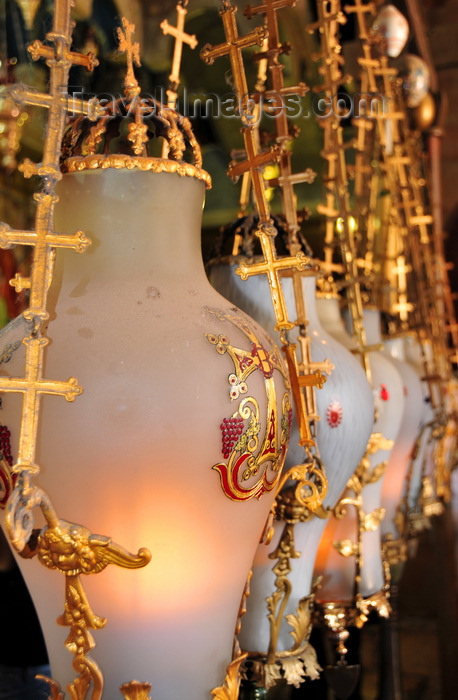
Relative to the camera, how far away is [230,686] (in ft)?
2.54

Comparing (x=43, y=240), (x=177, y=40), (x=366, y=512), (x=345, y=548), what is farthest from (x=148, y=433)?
(x=366, y=512)

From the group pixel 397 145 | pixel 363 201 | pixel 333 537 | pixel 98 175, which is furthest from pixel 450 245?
pixel 98 175

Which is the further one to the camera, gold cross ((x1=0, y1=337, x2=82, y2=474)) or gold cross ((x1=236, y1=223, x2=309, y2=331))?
gold cross ((x1=236, y1=223, x2=309, y2=331))

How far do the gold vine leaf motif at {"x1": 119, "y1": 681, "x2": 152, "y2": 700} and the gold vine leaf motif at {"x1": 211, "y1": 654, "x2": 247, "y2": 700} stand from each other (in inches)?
3.0

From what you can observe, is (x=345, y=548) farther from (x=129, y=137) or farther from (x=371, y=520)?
(x=129, y=137)

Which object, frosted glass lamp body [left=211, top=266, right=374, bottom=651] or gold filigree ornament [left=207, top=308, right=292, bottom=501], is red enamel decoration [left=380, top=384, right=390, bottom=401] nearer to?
frosted glass lamp body [left=211, top=266, right=374, bottom=651]

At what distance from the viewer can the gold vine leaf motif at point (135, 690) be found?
2.32ft

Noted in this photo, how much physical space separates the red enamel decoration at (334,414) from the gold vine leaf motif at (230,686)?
1.30 feet

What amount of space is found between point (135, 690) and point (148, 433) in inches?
9.1

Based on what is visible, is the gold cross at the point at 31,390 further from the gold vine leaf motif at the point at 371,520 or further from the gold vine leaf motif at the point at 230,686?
the gold vine leaf motif at the point at 371,520

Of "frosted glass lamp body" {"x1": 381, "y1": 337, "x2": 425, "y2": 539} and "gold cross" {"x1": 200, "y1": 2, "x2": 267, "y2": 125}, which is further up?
"gold cross" {"x1": 200, "y1": 2, "x2": 267, "y2": 125}

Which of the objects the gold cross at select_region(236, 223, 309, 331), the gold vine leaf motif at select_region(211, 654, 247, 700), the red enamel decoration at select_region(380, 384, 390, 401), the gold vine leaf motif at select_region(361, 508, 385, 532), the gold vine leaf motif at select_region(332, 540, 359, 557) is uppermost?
the gold cross at select_region(236, 223, 309, 331)

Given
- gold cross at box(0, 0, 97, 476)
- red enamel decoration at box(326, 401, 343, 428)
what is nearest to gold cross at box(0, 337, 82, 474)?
gold cross at box(0, 0, 97, 476)

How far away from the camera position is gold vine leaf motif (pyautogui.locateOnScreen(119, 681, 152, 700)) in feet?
2.32
